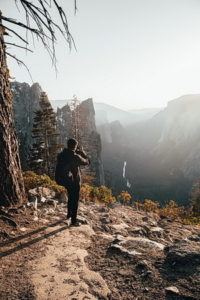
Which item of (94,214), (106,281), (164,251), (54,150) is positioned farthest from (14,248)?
(54,150)

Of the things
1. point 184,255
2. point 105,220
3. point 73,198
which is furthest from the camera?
point 105,220

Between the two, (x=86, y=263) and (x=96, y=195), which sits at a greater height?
(x=86, y=263)

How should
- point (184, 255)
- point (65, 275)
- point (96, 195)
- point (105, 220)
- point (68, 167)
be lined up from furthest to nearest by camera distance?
point (96, 195) → point (105, 220) → point (68, 167) → point (184, 255) → point (65, 275)

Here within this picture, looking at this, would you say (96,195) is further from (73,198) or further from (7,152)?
(7,152)

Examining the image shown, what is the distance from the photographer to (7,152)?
223 inches

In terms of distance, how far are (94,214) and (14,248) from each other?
126 inches

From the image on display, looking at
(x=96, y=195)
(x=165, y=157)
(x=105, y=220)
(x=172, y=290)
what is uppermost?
(x=172, y=290)

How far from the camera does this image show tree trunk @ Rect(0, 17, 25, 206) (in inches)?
219

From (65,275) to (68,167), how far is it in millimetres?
2642

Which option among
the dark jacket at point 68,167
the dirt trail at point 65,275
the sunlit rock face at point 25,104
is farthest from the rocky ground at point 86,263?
the sunlit rock face at point 25,104

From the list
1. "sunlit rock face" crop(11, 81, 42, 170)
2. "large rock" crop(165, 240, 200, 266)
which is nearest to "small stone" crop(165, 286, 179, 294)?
"large rock" crop(165, 240, 200, 266)

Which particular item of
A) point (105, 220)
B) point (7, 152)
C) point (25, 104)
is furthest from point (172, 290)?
point (25, 104)

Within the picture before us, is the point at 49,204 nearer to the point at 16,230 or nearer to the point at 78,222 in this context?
the point at 78,222

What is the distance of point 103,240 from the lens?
15.9 ft
